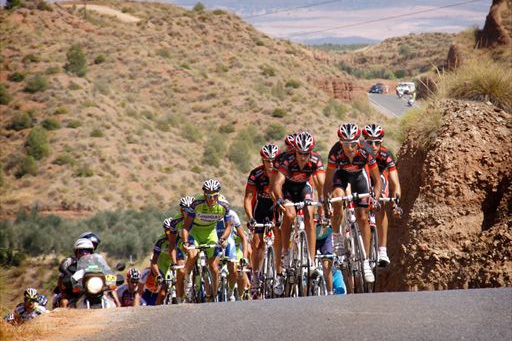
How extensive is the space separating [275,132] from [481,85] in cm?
5300

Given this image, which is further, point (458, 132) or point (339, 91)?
point (339, 91)

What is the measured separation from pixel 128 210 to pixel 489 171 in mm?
37808

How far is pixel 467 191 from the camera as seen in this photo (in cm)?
1555

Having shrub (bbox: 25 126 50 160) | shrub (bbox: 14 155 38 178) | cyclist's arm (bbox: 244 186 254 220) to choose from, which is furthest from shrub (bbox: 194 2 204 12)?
cyclist's arm (bbox: 244 186 254 220)

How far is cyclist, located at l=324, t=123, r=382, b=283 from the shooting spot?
1203 centimetres

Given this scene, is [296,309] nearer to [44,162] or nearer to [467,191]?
[467,191]

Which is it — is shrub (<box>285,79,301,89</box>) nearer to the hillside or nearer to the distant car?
the hillside

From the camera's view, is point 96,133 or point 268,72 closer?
point 96,133

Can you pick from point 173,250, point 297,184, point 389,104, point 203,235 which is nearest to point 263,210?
point 203,235

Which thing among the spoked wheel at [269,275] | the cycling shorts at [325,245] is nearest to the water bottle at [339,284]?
the cycling shorts at [325,245]

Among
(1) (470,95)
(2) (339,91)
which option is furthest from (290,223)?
(2) (339,91)

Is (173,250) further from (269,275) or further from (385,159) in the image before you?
(385,159)

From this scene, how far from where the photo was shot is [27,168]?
175ft

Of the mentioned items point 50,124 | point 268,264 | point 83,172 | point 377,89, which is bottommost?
→ point 377,89
